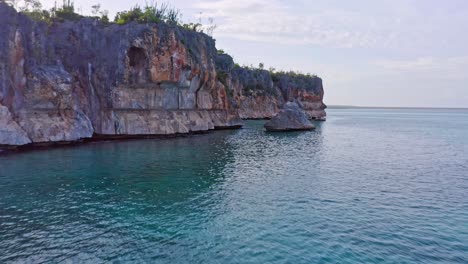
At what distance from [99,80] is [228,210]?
131 feet

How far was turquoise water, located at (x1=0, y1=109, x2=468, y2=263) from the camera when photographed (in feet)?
45.7

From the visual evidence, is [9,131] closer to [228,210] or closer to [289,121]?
[228,210]

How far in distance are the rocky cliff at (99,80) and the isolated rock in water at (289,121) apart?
1425cm

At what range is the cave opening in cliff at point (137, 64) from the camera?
5191cm

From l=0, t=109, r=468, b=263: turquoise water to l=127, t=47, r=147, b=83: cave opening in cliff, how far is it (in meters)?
19.8

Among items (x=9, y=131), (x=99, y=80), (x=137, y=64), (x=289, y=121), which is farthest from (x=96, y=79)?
(x=289, y=121)

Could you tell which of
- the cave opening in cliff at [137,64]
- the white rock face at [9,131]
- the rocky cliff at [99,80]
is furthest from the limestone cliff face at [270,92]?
the white rock face at [9,131]

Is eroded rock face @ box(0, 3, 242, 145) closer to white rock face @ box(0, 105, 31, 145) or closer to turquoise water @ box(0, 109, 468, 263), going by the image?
white rock face @ box(0, 105, 31, 145)

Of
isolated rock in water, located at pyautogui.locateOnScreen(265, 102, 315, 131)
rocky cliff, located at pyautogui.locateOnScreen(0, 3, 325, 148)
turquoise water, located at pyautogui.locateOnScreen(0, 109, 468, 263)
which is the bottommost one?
turquoise water, located at pyautogui.locateOnScreen(0, 109, 468, 263)

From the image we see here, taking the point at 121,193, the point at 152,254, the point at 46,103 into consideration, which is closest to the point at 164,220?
the point at 152,254

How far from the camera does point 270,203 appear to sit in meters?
20.8

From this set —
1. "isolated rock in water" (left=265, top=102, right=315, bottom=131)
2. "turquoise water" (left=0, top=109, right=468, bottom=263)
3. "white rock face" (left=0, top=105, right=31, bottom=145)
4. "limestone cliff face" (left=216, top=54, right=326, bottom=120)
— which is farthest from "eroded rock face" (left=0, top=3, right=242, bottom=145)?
"limestone cliff face" (left=216, top=54, right=326, bottom=120)

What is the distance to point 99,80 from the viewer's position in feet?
165

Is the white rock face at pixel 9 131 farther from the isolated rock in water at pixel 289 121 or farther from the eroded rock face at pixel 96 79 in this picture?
the isolated rock in water at pixel 289 121
